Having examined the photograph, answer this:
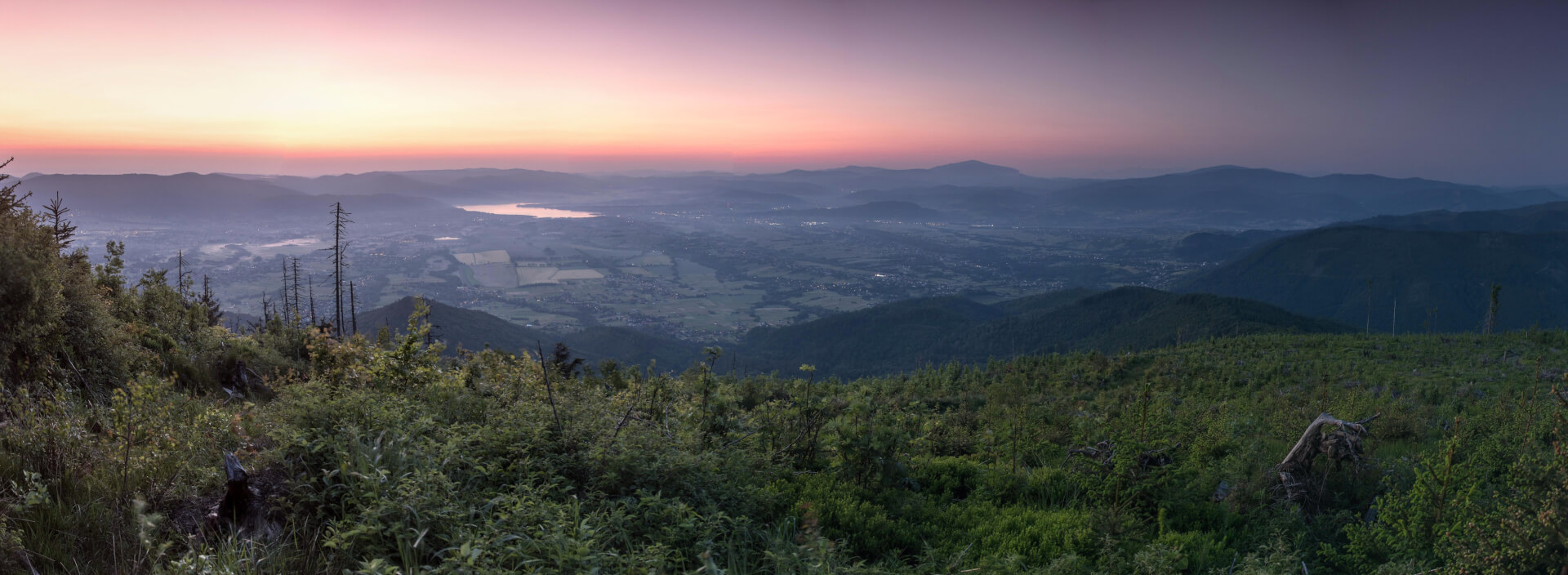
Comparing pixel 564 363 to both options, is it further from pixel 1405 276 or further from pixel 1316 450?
pixel 1405 276

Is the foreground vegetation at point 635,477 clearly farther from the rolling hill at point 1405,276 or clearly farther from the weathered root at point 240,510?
the rolling hill at point 1405,276

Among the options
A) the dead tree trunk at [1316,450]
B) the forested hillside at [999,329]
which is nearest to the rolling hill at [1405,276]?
the forested hillside at [999,329]

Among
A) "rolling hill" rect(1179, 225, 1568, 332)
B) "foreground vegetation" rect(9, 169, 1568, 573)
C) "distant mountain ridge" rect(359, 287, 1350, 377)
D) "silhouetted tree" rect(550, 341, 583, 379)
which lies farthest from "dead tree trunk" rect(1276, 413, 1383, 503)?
"rolling hill" rect(1179, 225, 1568, 332)

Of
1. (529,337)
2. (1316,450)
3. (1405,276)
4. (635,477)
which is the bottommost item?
(529,337)

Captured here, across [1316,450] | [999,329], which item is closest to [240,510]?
[1316,450]

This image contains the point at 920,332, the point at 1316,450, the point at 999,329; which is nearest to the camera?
the point at 1316,450

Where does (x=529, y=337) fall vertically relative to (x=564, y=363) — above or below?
below

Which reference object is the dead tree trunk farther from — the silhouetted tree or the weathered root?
the silhouetted tree
